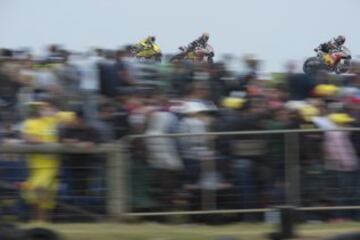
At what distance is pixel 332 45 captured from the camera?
13141 mm

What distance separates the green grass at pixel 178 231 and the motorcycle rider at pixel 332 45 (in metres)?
5.63

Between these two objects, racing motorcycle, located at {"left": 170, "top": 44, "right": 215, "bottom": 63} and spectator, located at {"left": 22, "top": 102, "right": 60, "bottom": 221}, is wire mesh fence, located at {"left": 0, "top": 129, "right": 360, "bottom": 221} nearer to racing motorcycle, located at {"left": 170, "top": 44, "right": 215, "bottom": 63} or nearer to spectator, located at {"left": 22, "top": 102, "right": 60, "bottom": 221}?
spectator, located at {"left": 22, "top": 102, "right": 60, "bottom": 221}

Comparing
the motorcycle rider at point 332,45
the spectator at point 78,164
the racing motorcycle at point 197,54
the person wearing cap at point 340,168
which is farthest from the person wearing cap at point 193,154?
the motorcycle rider at point 332,45

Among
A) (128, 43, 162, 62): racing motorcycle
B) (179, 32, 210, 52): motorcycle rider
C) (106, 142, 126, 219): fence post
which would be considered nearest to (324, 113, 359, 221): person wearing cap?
(106, 142, 126, 219): fence post

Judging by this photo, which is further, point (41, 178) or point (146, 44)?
point (146, 44)

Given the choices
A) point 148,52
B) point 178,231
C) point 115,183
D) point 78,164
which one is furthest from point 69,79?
point 148,52

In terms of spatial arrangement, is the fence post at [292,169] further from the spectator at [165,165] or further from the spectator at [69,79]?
the spectator at [69,79]

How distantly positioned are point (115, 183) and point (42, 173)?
757 mm

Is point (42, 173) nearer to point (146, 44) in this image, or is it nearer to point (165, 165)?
point (165, 165)

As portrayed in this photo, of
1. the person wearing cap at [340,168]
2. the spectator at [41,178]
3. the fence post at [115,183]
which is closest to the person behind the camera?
the spectator at [41,178]

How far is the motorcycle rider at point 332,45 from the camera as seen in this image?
12773mm

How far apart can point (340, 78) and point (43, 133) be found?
388 cm

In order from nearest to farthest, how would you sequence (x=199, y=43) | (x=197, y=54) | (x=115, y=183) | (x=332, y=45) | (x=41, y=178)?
(x=41, y=178), (x=115, y=183), (x=197, y=54), (x=199, y=43), (x=332, y=45)

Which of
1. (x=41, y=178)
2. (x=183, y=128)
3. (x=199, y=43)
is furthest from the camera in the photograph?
(x=199, y=43)
